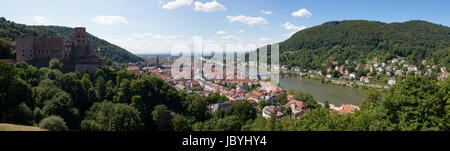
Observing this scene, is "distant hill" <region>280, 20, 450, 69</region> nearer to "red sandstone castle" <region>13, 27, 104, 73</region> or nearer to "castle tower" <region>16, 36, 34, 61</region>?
"red sandstone castle" <region>13, 27, 104, 73</region>

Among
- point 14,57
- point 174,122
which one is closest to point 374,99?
point 174,122

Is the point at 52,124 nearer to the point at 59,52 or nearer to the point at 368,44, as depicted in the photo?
the point at 59,52

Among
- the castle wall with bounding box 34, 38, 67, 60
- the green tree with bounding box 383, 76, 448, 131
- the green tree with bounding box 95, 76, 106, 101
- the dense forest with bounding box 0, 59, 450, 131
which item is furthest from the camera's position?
the castle wall with bounding box 34, 38, 67, 60

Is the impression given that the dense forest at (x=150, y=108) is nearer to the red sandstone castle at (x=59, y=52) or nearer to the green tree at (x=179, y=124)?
the green tree at (x=179, y=124)

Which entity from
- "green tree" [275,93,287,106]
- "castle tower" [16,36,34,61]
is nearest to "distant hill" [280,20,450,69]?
"green tree" [275,93,287,106]

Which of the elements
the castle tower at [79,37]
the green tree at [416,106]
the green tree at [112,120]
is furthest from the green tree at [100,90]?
the green tree at [416,106]

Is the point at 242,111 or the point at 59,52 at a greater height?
the point at 59,52

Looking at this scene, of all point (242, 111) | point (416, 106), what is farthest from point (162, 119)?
point (416, 106)
